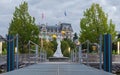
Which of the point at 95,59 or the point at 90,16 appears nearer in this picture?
the point at 95,59

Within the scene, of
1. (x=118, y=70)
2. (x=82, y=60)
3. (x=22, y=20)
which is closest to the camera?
(x=82, y=60)

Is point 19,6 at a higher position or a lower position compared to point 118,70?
higher

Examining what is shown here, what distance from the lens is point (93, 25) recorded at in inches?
2483

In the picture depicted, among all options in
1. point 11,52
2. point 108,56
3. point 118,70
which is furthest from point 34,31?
point 108,56

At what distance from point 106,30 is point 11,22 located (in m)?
15.6

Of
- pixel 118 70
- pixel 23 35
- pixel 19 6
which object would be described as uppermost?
pixel 19 6

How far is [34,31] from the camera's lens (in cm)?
6303

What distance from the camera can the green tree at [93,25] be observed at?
6288cm

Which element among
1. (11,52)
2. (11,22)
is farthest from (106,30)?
(11,52)

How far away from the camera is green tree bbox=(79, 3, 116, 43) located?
62875mm

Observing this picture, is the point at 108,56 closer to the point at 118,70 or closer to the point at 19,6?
the point at 118,70

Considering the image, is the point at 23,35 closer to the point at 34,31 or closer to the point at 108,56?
the point at 34,31

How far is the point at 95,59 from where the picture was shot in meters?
31.3

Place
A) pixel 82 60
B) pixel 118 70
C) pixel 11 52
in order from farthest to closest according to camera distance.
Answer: pixel 118 70
pixel 82 60
pixel 11 52
